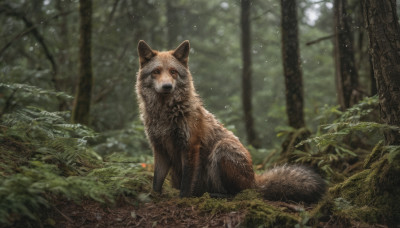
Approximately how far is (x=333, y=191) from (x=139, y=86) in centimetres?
400

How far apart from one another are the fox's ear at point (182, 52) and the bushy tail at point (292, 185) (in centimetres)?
280

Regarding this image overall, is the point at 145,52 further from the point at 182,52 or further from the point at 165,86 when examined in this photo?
the point at 165,86

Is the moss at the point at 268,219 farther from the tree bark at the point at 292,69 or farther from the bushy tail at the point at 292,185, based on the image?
the tree bark at the point at 292,69

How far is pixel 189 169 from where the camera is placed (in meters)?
5.08

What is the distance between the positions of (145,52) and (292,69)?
13.0 feet

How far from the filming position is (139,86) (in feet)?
18.6

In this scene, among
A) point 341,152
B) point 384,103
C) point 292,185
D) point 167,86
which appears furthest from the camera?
point 341,152

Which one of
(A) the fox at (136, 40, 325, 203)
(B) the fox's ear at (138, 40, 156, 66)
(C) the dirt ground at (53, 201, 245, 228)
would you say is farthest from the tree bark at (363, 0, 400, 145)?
(B) the fox's ear at (138, 40, 156, 66)

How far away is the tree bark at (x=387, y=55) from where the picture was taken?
3881mm

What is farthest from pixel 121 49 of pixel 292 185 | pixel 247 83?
pixel 292 185

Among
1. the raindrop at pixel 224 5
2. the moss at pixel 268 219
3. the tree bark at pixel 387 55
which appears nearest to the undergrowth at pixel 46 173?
the moss at pixel 268 219

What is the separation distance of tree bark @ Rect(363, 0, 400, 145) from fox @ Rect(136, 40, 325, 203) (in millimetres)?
1562

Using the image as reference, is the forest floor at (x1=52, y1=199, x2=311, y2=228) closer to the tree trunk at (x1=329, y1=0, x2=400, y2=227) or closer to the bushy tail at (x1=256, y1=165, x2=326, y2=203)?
the bushy tail at (x1=256, y1=165, x2=326, y2=203)

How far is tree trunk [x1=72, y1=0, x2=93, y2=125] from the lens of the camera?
696 centimetres
